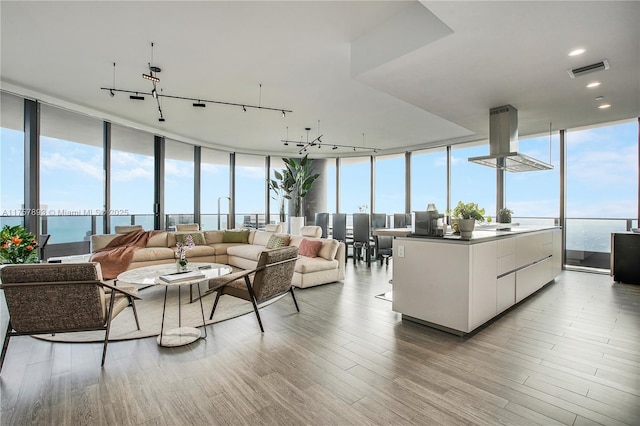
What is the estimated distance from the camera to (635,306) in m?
3.70

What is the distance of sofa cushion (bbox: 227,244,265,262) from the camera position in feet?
17.9

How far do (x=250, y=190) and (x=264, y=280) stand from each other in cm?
677

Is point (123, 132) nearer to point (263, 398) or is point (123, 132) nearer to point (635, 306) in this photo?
point (263, 398)

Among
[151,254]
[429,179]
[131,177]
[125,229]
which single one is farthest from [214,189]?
[429,179]

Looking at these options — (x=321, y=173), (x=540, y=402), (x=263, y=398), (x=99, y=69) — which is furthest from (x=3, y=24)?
(x=321, y=173)

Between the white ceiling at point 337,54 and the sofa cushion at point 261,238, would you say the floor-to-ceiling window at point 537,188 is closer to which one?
the white ceiling at point 337,54

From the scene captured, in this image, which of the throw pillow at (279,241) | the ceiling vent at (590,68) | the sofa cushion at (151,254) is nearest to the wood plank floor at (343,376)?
the throw pillow at (279,241)

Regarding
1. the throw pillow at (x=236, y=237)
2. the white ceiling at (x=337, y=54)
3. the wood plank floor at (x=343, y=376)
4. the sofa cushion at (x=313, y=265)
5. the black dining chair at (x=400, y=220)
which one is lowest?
the wood plank floor at (x=343, y=376)

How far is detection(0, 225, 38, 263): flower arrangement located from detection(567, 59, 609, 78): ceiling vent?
5.74m

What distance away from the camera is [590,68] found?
3119 millimetres

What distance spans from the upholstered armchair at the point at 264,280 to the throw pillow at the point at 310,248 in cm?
172

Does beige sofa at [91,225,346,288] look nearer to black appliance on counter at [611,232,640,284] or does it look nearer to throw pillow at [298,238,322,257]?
throw pillow at [298,238,322,257]

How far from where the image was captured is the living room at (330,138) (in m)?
1.96

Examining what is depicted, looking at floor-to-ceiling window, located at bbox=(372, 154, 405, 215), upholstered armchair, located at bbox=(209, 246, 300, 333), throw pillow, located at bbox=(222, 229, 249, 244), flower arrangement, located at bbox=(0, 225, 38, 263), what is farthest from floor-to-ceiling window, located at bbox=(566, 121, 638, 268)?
flower arrangement, located at bbox=(0, 225, 38, 263)
